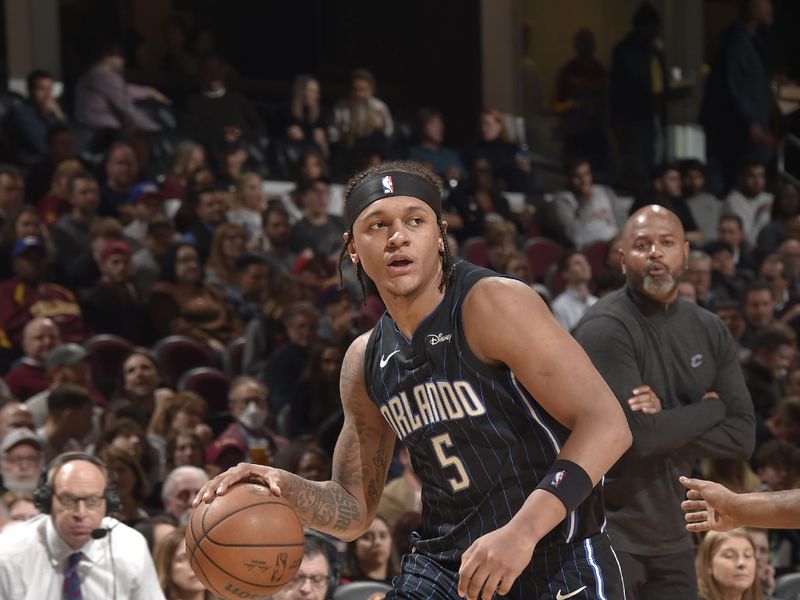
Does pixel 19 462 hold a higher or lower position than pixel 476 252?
lower

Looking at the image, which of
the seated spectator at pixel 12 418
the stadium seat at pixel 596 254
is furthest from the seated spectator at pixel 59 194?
the stadium seat at pixel 596 254

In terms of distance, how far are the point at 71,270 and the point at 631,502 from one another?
20.9 ft

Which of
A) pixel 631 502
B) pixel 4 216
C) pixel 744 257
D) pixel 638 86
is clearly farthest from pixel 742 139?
pixel 631 502

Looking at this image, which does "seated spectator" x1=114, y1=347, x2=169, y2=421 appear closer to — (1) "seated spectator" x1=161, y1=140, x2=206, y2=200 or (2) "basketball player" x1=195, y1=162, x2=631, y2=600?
(1) "seated spectator" x1=161, y1=140, x2=206, y2=200

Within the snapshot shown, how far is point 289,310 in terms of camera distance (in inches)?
376

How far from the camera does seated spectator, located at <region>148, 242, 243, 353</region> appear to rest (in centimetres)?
992

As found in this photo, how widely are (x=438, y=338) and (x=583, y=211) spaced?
9835 mm

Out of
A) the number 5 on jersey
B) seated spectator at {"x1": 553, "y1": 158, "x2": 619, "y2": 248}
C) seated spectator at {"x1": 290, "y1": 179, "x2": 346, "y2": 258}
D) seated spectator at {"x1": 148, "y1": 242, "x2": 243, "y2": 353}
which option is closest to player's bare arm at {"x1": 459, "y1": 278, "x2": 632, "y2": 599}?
the number 5 on jersey

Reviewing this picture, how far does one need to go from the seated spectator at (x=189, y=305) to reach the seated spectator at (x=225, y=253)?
0.37m

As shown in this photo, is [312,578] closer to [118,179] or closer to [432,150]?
[118,179]

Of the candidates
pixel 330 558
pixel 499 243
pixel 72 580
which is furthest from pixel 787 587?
pixel 499 243

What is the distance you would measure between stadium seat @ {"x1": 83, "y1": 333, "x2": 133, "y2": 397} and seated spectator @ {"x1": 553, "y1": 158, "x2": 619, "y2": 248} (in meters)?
5.09

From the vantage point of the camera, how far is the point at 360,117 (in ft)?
44.2

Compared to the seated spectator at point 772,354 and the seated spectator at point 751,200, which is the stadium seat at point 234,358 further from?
the seated spectator at point 751,200
